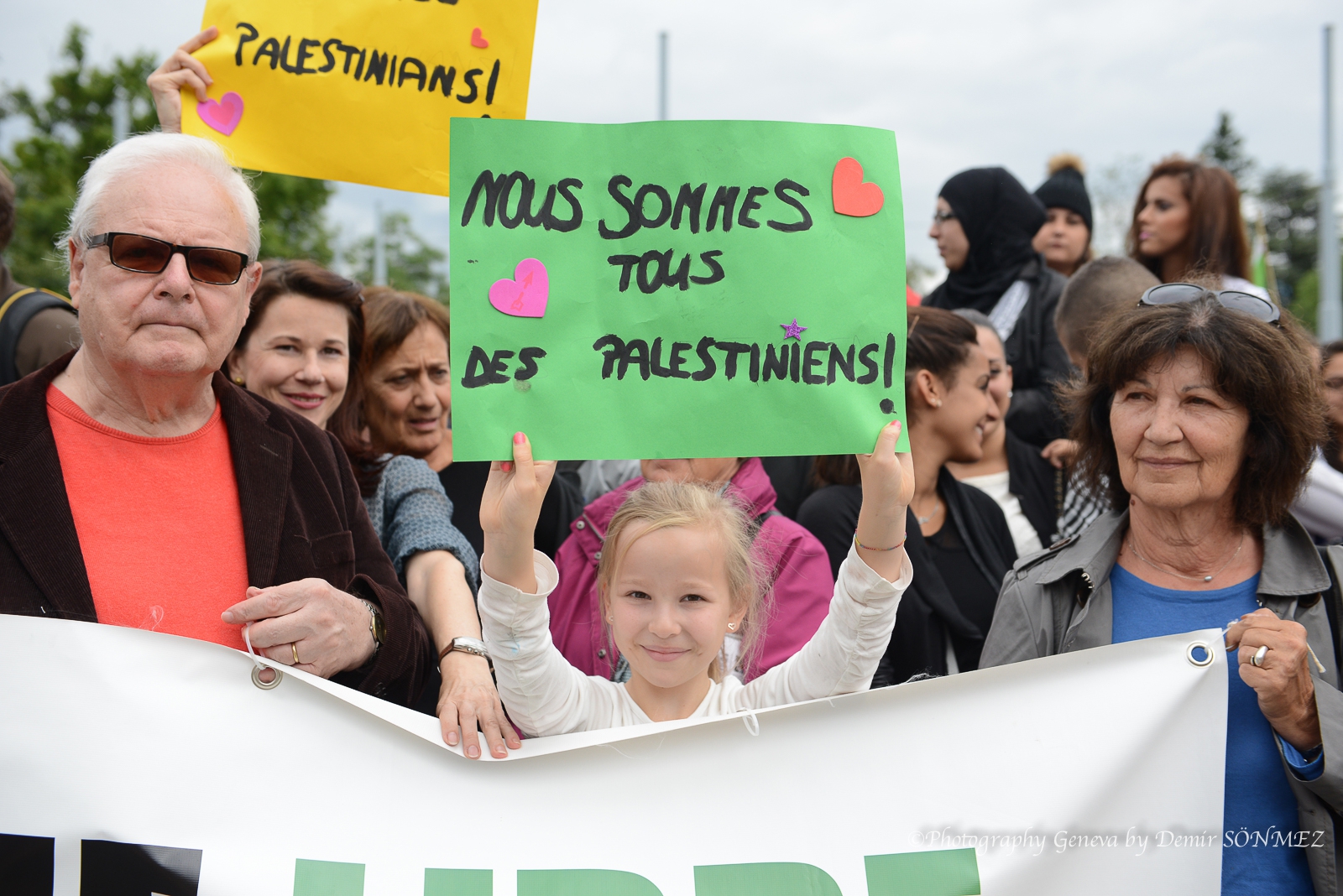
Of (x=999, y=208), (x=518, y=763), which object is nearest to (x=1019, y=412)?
(x=999, y=208)

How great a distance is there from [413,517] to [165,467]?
80 cm

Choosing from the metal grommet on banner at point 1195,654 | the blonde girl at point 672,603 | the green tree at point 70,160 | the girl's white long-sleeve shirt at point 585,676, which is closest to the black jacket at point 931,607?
the blonde girl at point 672,603

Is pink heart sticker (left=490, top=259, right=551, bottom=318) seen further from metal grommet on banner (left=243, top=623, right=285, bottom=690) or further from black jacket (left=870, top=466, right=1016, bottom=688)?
black jacket (left=870, top=466, right=1016, bottom=688)

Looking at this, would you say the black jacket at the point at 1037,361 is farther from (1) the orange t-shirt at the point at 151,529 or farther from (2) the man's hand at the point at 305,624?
(1) the orange t-shirt at the point at 151,529

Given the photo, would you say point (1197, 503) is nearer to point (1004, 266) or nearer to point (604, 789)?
point (604, 789)

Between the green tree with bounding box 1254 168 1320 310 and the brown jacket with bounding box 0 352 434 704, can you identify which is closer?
the brown jacket with bounding box 0 352 434 704

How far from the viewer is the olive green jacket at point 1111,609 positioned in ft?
6.82

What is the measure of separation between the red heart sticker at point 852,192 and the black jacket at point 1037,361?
2.63 metres

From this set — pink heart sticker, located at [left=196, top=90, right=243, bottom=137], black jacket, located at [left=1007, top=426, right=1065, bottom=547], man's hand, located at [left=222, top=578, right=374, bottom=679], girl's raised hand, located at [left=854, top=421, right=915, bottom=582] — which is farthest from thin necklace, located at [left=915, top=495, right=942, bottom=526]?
pink heart sticker, located at [left=196, top=90, right=243, bottom=137]

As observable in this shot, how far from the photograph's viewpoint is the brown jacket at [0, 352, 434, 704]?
2004 mm

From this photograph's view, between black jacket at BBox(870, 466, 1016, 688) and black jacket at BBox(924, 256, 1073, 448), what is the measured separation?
4.09 ft

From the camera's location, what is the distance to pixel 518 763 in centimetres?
206

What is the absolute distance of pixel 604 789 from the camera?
6.76ft

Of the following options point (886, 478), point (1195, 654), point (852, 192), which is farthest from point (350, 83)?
point (1195, 654)
